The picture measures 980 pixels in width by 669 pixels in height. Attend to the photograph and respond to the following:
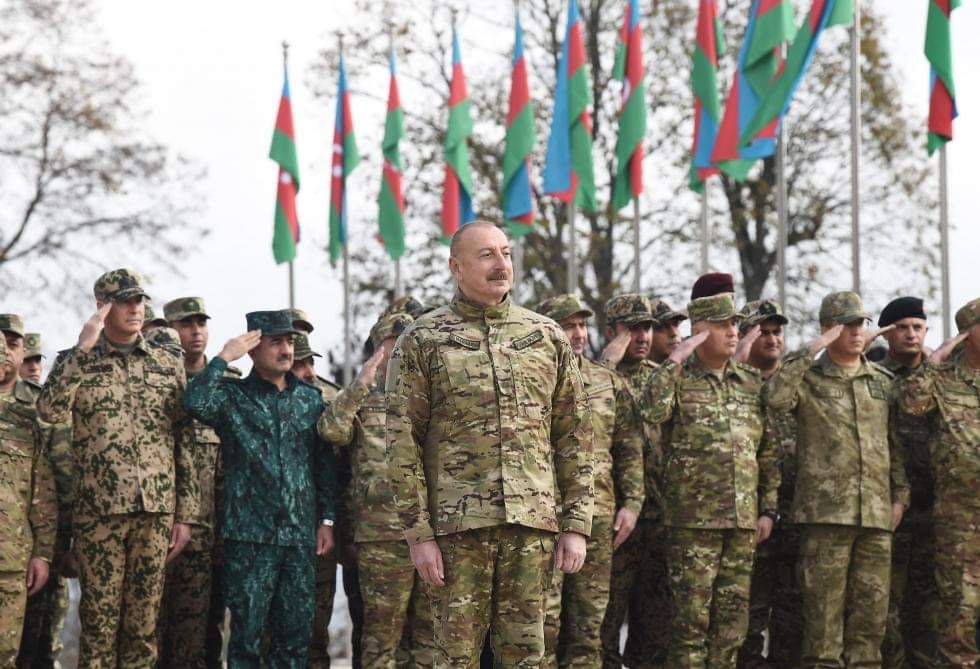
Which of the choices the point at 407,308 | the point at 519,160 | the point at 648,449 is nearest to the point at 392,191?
the point at 519,160

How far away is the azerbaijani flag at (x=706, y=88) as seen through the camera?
13227 mm

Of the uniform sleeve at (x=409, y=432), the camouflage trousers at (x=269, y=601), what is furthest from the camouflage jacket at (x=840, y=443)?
the uniform sleeve at (x=409, y=432)

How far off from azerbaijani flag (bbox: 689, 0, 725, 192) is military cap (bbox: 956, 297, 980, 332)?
17.8 ft

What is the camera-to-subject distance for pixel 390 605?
292 inches

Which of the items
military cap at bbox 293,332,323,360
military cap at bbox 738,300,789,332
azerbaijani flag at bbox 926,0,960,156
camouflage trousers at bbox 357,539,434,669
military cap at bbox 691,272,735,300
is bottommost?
camouflage trousers at bbox 357,539,434,669

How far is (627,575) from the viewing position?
8266 millimetres

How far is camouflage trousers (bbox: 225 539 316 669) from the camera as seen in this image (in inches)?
276

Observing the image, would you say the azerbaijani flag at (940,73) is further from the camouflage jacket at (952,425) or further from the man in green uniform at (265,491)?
the man in green uniform at (265,491)

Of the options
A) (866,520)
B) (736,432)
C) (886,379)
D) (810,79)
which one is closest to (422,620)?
(736,432)

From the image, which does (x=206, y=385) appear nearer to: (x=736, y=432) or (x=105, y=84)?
(x=736, y=432)

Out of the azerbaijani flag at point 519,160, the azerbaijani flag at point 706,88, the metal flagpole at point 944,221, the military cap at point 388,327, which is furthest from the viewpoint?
the azerbaijani flag at point 519,160

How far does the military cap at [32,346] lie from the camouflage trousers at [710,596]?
4.36 metres

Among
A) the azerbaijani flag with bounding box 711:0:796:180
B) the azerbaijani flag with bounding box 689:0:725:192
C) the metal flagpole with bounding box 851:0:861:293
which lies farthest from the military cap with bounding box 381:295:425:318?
the azerbaijani flag with bounding box 689:0:725:192

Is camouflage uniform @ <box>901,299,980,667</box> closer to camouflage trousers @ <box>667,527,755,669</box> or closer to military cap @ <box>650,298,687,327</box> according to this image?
camouflage trousers @ <box>667,527,755,669</box>
